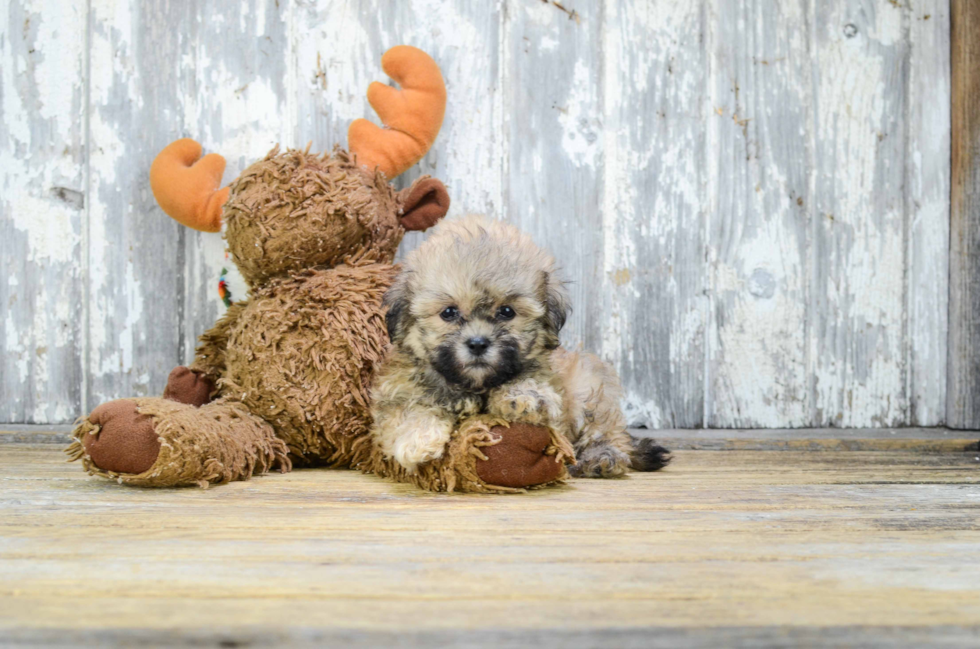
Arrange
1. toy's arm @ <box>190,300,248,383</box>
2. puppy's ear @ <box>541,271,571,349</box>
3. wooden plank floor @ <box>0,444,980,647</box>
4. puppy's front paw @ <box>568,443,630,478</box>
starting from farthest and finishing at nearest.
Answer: toy's arm @ <box>190,300,248,383</box>
puppy's front paw @ <box>568,443,630,478</box>
puppy's ear @ <box>541,271,571,349</box>
wooden plank floor @ <box>0,444,980,647</box>

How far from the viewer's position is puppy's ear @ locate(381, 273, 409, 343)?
1986mm

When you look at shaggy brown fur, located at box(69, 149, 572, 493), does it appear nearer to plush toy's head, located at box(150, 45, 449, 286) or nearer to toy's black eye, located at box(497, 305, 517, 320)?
plush toy's head, located at box(150, 45, 449, 286)

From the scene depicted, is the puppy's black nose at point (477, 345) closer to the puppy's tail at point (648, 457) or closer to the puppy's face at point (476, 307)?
the puppy's face at point (476, 307)

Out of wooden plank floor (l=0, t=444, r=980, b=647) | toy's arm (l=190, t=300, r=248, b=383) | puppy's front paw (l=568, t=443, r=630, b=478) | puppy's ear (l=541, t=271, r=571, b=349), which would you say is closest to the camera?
wooden plank floor (l=0, t=444, r=980, b=647)

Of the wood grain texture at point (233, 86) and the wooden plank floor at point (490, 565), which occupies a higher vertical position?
the wood grain texture at point (233, 86)

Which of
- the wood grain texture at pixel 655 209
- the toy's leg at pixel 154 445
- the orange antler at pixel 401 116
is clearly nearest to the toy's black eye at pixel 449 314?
Answer: the toy's leg at pixel 154 445

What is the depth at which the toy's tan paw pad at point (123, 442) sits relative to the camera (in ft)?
5.98

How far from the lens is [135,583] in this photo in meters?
1.14

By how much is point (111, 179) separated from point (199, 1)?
0.72m

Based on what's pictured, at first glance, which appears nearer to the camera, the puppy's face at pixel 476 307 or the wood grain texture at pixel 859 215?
the puppy's face at pixel 476 307

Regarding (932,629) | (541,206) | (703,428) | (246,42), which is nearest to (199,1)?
(246,42)

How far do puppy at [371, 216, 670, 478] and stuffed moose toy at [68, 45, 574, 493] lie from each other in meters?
0.07

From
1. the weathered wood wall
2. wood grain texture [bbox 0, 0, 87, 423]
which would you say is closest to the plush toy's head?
the weathered wood wall

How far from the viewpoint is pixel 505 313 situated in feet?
6.30
